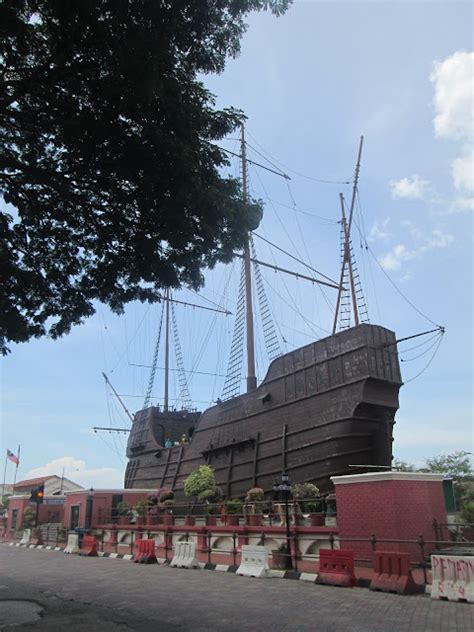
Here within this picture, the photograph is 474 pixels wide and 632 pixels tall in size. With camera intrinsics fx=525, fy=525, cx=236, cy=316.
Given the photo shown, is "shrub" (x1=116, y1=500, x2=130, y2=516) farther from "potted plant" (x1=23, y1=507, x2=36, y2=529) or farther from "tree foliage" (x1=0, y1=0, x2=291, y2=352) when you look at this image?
"tree foliage" (x1=0, y1=0, x2=291, y2=352)

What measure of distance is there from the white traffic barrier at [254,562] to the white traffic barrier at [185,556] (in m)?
2.44

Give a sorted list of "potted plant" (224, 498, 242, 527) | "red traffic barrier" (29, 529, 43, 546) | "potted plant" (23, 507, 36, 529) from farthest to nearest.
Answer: "potted plant" (23, 507, 36, 529) < "red traffic barrier" (29, 529, 43, 546) < "potted plant" (224, 498, 242, 527)

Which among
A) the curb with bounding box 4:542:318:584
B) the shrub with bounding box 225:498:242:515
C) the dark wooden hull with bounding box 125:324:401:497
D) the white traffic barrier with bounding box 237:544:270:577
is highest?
the dark wooden hull with bounding box 125:324:401:497

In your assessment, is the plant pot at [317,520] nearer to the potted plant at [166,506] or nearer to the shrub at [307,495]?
the shrub at [307,495]

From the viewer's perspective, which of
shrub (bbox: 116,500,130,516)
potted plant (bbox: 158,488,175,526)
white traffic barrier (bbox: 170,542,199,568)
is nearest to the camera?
white traffic barrier (bbox: 170,542,199,568)

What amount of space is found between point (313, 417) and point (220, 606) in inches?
415

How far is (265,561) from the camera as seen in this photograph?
1222 cm

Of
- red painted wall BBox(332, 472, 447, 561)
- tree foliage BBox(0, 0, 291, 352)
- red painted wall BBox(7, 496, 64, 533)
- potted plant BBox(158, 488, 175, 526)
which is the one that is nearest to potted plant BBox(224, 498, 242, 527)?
potted plant BBox(158, 488, 175, 526)

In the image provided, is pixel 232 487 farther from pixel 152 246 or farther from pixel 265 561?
pixel 152 246

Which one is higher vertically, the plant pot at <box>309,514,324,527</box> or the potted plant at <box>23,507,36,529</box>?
the plant pot at <box>309,514,324,527</box>

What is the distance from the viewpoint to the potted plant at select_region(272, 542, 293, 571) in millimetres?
12352

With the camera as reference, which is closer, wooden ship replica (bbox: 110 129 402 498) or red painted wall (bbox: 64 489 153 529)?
wooden ship replica (bbox: 110 129 402 498)

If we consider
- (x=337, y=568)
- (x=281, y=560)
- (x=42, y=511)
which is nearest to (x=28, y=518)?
(x=42, y=511)

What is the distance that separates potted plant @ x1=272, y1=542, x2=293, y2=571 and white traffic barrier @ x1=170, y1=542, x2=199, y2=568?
308 centimetres
